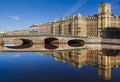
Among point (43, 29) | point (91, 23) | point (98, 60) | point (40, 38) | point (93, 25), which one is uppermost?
point (91, 23)

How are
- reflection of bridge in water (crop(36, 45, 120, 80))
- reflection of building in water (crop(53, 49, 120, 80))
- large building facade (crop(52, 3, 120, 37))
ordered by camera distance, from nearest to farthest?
1. reflection of building in water (crop(53, 49, 120, 80))
2. reflection of bridge in water (crop(36, 45, 120, 80))
3. large building facade (crop(52, 3, 120, 37))

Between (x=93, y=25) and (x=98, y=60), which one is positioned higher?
(x=93, y=25)

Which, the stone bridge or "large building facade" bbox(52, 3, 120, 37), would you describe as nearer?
the stone bridge

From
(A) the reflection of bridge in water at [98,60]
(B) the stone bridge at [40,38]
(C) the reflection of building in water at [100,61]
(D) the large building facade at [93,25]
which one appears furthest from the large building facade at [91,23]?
(C) the reflection of building in water at [100,61]

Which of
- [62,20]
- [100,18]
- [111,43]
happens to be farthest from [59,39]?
[62,20]

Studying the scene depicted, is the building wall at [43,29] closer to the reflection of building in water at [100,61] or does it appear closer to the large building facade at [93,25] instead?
the large building facade at [93,25]

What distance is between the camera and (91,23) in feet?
385

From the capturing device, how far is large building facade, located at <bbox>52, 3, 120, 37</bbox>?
106m

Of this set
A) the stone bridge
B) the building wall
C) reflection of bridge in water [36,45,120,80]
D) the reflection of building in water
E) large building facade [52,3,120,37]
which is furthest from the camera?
the building wall

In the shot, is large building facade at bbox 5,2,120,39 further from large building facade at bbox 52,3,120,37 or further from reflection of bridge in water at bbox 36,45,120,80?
reflection of bridge in water at bbox 36,45,120,80

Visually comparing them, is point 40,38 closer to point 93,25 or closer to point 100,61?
point 93,25

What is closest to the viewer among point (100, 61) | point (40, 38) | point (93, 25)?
point (100, 61)

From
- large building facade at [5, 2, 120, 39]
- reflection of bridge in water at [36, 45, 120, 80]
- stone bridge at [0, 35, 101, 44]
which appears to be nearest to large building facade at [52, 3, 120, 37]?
large building facade at [5, 2, 120, 39]

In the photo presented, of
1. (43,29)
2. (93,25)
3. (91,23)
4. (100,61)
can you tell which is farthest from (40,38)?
(43,29)
